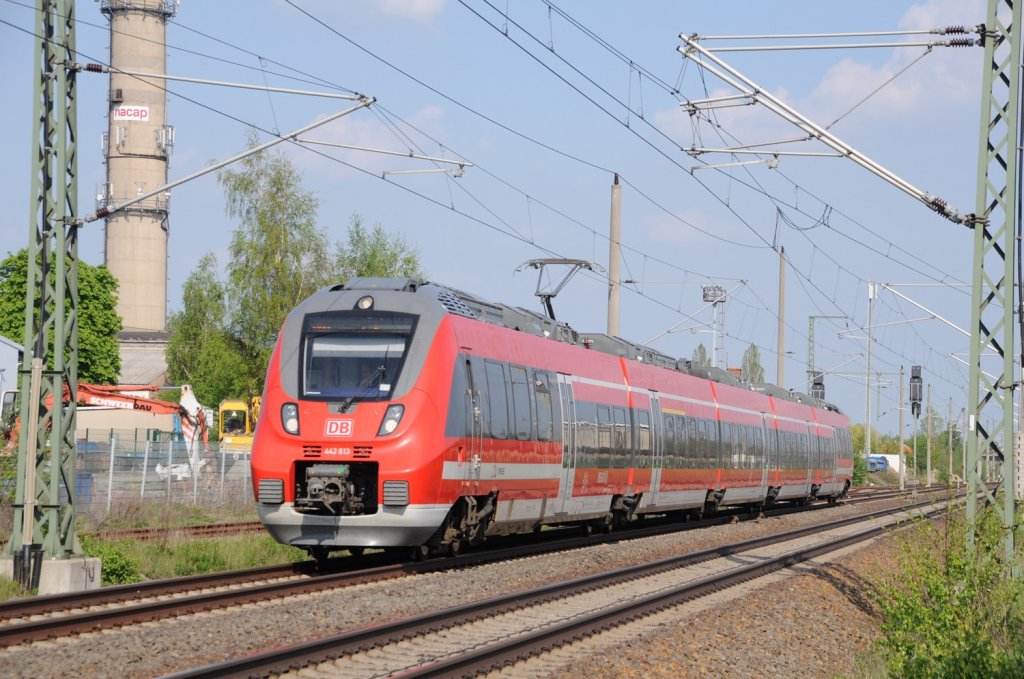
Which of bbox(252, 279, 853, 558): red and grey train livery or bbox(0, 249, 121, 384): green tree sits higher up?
bbox(0, 249, 121, 384): green tree

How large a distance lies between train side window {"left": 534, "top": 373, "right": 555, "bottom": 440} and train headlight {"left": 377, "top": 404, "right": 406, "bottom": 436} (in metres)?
4.36

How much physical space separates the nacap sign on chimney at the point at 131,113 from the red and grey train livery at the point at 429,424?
86448mm

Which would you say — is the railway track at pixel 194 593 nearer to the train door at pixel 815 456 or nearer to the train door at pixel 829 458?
the train door at pixel 815 456

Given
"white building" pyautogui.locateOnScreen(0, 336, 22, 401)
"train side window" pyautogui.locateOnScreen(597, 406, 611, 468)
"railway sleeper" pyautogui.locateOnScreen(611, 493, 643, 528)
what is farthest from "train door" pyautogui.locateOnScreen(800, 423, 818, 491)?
"white building" pyautogui.locateOnScreen(0, 336, 22, 401)

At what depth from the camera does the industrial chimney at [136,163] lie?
10425cm

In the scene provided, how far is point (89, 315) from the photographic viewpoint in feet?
249


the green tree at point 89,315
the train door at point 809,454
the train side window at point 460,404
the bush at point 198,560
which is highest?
the green tree at point 89,315

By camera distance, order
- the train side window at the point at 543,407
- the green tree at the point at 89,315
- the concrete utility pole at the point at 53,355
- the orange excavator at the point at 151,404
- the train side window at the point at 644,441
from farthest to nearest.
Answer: the green tree at the point at 89,315 < the orange excavator at the point at 151,404 < the train side window at the point at 644,441 < the train side window at the point at 543,407 < the concrete utility pole at the point at 53,355

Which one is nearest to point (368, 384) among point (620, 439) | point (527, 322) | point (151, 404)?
point (527, 322)

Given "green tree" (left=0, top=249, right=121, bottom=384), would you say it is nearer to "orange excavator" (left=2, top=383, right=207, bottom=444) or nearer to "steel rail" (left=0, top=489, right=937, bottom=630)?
"orange excavator" (left=2, top=383, right=207, bottom=444)

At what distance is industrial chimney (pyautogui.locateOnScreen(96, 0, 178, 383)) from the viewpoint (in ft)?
342

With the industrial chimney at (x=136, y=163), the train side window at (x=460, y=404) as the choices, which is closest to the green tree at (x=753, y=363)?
the industrial chimney at (x=136, y=163)

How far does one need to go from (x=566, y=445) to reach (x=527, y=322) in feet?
6.90

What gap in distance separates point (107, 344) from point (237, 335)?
71.7 feet
